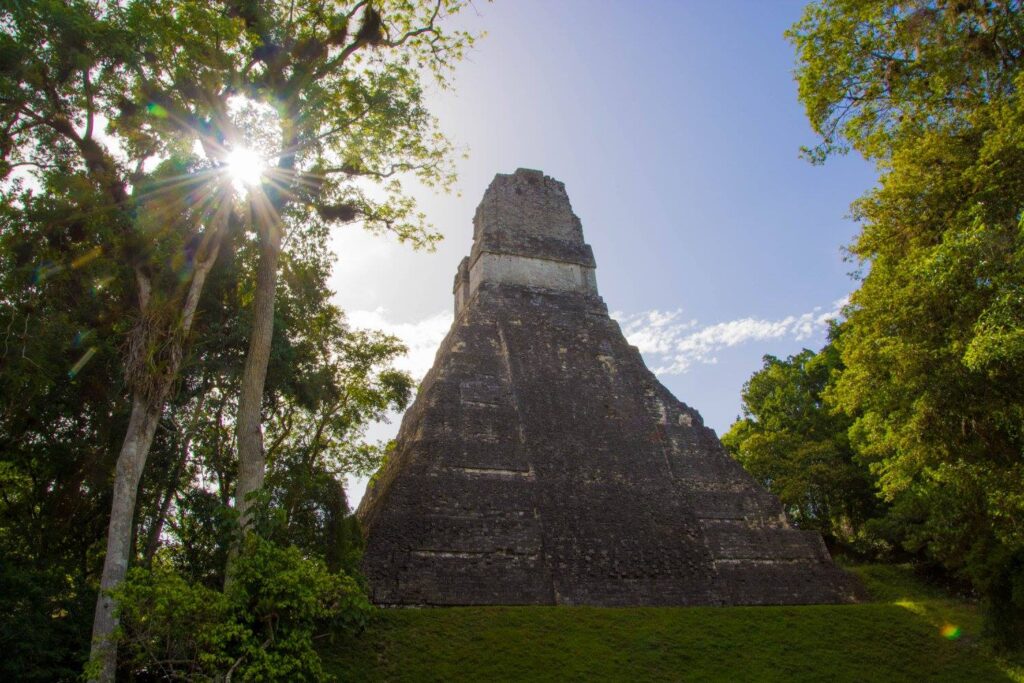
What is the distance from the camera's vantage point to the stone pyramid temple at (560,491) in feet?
36.3

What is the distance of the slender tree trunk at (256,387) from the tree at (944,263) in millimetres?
8397

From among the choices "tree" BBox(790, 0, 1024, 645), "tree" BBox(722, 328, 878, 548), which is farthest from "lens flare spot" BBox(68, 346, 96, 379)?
"tree" BBox(722, 328, 878, 548)

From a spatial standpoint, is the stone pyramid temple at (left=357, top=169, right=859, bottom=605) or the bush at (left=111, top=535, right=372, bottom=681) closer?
the bush at (left=111, top=535, right=372, bottom=681)

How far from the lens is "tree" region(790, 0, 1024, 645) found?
8492mm

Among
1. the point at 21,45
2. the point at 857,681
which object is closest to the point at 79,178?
the point at 21,45

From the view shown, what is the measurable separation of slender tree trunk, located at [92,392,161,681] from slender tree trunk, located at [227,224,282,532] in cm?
105

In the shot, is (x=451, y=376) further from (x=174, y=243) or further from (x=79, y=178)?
(x=79, y=178)

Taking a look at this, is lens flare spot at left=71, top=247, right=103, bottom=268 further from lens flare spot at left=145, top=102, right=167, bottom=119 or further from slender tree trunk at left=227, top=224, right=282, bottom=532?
slender tree trunk at left=227, top=224, right=282, bottom=532

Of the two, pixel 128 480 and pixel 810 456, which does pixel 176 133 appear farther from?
pixel 810 456

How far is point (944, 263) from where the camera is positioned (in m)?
8.55

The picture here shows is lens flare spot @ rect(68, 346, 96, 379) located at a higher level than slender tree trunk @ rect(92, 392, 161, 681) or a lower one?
higher

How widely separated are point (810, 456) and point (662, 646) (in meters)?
12.4

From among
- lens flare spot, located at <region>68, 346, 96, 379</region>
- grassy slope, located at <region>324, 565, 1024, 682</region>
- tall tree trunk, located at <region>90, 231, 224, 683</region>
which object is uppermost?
lens flare spot, located at <region>68, 346, 96, 379</region>

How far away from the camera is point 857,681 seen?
366 inches
